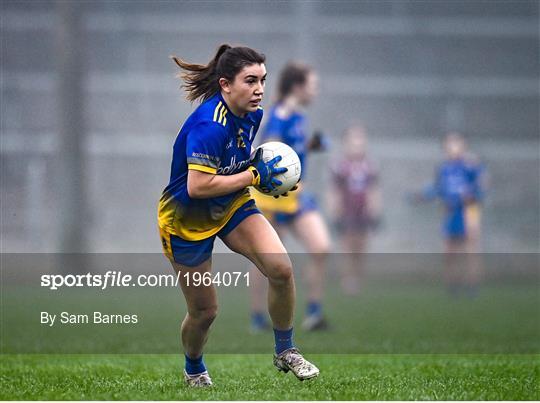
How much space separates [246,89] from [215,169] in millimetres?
434

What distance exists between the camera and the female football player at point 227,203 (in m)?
5.07

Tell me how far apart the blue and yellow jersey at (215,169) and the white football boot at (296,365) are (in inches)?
28.0

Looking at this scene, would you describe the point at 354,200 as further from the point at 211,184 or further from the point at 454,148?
the point at 211,184

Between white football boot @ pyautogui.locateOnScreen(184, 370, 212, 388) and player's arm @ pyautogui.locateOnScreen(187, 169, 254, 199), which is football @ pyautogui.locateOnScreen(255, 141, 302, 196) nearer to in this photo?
player's arm @ pyautogui.locateOnScreen(187, 169, 254, 199)

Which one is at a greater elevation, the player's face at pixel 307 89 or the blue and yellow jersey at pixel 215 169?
the player's face at pixel 307 89

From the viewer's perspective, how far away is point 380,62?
57.2ft

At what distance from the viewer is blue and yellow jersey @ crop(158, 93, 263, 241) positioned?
5.02 m

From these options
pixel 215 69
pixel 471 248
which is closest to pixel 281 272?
pixel 215 69

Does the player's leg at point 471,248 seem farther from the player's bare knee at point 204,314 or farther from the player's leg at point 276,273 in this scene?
the player's bare knee at point 204,314

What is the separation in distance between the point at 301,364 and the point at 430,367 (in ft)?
4.30

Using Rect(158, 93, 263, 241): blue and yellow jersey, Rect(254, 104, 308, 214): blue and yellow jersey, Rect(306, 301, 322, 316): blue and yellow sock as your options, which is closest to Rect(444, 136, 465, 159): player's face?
Rect(254, 104, 308, 214): blue and yellow jersey

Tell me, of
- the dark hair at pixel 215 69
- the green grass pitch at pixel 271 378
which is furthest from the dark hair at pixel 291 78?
the dark hair at pixel 215 69

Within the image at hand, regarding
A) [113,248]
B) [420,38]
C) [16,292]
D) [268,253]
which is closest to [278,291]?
[268,253]

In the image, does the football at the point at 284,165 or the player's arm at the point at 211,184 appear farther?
the football at the point at 284,165
